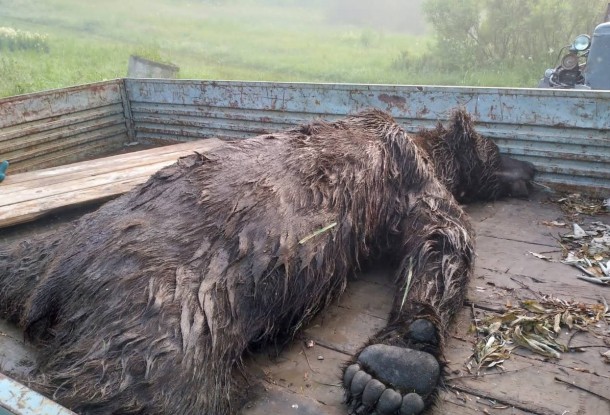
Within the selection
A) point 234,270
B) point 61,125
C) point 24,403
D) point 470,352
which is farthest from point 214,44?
point 24,403

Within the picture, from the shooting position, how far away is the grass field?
15305mm

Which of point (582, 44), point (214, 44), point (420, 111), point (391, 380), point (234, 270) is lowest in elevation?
point (214, 44)

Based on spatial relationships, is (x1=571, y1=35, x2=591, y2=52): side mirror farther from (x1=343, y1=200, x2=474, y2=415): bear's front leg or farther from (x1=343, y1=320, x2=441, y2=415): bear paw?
(x1=343, y1=320, x2=441, y2=415): bear paw

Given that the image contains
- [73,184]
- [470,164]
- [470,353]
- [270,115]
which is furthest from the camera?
[270,115]

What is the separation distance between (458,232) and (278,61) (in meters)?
18.3

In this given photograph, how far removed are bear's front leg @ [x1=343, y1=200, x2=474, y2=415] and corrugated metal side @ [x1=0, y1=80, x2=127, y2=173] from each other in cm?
378

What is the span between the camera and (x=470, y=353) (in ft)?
8.57

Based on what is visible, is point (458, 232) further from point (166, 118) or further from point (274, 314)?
point (166, 118)

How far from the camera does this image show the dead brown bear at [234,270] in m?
2.13

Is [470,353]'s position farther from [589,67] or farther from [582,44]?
[582,44]

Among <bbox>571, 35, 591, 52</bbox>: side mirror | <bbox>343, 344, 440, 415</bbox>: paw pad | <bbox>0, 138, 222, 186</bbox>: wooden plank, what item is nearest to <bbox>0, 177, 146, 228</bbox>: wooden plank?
<bbox>0, 138, 222, 186</bbox>: wooden plank

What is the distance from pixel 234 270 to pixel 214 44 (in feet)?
74.5

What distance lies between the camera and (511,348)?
2635 mm

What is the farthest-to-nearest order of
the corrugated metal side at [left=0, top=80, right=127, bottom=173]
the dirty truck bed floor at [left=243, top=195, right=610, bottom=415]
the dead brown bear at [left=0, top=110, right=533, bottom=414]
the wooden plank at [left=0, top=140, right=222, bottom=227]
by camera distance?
1. the corrugated metal side at [left=0, top=80, right=127, bottom=173]
2. the wooden plank at [left=0, top=140, right=222, bottom=227]
3. the dirty truck bed floor at [left=243, top=195, right=610, bottom=415]
4. the dead brown bear at [left=0, top=110, right=533, bottom=414]
